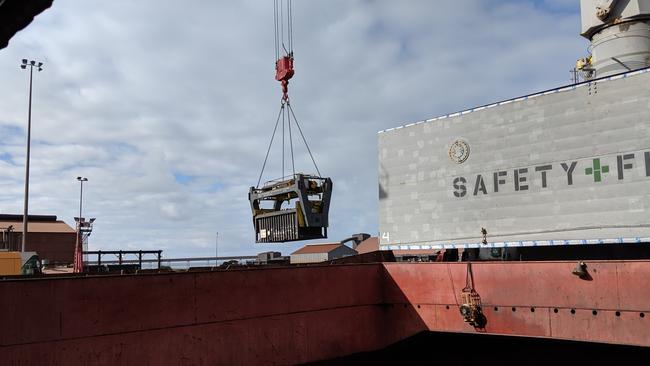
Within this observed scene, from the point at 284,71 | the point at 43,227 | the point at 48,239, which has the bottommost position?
the point at 48,239

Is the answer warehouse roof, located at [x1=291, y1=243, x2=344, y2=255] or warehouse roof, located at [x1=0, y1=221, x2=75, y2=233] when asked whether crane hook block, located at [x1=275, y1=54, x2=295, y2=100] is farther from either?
warehouse roof, located at [x1=0, y1=221, x2=75, y2=233]

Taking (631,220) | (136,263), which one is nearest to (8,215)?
(136,263)

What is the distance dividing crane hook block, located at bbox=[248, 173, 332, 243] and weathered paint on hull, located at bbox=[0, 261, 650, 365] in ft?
14.5

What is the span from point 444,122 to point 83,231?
20.7 meters

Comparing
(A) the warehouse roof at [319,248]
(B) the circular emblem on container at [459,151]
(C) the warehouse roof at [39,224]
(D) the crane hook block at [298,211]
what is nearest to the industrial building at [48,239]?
(C) the warehouse roof at [39,224]

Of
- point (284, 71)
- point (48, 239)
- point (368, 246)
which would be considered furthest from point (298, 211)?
point (48, 239)

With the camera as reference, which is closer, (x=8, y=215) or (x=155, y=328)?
(x=155, y=328)

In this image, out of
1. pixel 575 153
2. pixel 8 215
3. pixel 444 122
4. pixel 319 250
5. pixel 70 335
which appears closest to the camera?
pixel 70 335

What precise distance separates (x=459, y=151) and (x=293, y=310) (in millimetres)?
8628

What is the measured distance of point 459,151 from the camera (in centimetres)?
1719

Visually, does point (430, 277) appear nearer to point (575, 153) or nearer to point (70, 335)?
point (575, 153)

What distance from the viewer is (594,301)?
10367 mm

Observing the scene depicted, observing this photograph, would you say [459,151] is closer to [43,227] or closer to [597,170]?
[597,170]

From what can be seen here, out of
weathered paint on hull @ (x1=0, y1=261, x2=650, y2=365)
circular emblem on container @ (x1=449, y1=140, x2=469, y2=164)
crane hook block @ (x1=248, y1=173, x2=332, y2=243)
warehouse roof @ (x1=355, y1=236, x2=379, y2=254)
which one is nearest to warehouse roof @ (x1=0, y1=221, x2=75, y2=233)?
warehouse roof @ (x1=355, y1=236, x2=379, y2=254)
